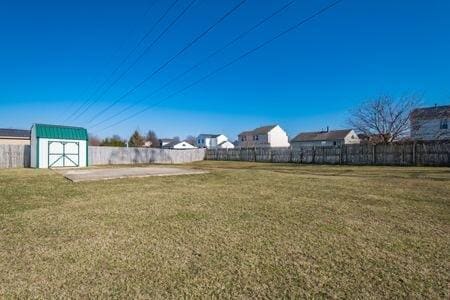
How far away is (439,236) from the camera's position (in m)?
3.73

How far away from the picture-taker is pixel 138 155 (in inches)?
1075

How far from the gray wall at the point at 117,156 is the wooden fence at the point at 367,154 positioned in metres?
7.09

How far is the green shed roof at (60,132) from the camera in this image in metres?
18.1

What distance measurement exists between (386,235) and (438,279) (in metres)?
1.29

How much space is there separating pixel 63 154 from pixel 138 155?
866cm

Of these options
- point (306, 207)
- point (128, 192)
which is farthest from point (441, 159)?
point (128, 192)

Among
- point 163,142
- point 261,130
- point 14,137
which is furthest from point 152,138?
point 14,137

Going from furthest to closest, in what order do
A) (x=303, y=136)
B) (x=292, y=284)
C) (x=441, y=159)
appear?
(x=303, y=136) → (x=441, y=159) → (x=292, y=284)

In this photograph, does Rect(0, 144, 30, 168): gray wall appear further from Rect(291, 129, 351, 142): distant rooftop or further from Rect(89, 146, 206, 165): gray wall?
Rect(291, 129, 351, 142): distant rooftop

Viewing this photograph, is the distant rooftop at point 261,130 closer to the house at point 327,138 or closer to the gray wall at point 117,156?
the house at point 327,138

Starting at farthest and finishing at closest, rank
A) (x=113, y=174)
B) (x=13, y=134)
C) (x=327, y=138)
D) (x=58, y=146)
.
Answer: (x=327, y=138) → (x=13, y=134) → (x=58, y=146) → (x=113, y=174)

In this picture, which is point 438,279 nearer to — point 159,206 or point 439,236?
point 439,236

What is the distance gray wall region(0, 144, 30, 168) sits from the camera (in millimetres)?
18547

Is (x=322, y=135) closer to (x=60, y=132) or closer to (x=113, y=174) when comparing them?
(x=60, y=132)
